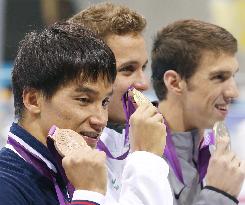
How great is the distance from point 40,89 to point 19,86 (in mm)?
70

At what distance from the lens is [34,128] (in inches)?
80.4

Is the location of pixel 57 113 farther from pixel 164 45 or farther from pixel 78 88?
pixel 164 45

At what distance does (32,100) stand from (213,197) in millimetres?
733

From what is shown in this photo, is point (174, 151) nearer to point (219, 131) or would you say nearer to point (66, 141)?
point (219, 131)

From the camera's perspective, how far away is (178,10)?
6.74 m

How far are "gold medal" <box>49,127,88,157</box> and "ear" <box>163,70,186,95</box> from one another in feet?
3.26

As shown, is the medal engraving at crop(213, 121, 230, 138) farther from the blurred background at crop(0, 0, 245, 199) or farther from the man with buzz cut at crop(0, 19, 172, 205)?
the blurred background at crop(0, 0, 245, 199)

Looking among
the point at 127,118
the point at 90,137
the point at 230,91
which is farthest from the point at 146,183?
the point at 230,91

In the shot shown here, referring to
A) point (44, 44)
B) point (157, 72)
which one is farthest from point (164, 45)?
point (44, 44)

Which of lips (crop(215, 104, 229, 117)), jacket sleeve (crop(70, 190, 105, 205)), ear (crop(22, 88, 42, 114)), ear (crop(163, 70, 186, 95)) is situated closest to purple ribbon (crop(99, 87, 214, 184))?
lips (crop(215, 104, 229, 117))

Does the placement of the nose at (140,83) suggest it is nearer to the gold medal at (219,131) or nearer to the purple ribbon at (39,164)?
the gold medal at (219,131)

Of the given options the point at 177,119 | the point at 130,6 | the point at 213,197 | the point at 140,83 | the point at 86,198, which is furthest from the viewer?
the point at 130,6

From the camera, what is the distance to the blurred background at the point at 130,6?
6.07m

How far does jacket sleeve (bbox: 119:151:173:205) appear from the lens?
6.66ft
